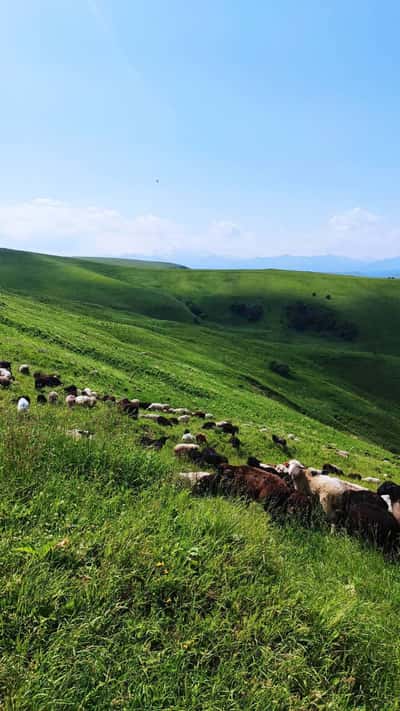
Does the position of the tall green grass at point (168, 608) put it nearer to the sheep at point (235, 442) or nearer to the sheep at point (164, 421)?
the sheep at point (235, 442)

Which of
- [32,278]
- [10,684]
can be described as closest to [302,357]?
[32,278]

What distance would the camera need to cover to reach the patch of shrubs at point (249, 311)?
391ft

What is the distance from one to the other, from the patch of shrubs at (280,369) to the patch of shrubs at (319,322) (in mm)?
56259

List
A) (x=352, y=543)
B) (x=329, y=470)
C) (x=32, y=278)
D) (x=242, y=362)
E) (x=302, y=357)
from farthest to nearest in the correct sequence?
(x=32, y=278) < (x=302, y=357) < (x=242, y=362) < (x=329, y=470) < (x=352, y=543)

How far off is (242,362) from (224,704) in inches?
2147

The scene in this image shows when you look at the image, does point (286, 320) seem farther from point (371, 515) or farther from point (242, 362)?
point (371, 515)

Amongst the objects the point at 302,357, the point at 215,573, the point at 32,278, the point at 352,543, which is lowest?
the point at 302,357

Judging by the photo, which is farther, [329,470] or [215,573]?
[329,470]

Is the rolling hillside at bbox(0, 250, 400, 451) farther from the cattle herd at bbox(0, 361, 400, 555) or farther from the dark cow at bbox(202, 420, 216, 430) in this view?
the cattle herd at bbox(0, 361, 400, 555)

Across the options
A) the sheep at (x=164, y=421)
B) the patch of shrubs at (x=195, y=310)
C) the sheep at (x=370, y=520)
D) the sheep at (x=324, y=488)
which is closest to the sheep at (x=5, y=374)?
the sheep at (x=164, y=421)

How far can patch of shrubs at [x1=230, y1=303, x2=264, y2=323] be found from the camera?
391ft

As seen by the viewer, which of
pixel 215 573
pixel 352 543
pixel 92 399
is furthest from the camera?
pixel 92 399

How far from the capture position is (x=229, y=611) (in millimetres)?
4629

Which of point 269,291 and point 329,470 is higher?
point 269,291
